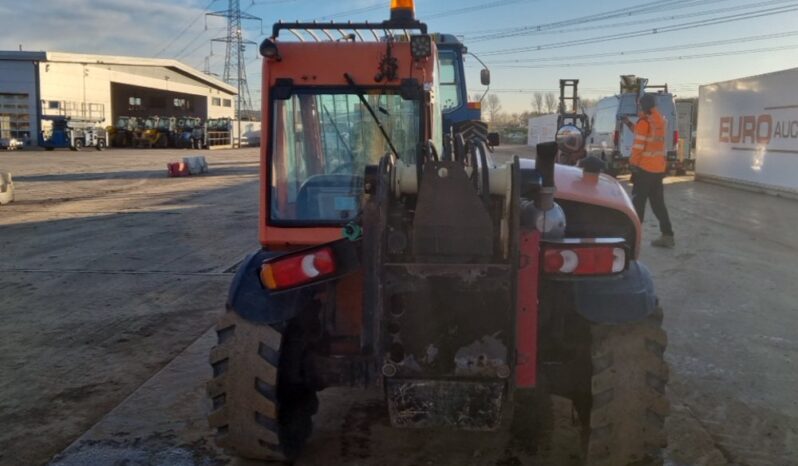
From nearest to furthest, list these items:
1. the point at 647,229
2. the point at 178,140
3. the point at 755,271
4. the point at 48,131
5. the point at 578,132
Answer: the point at 578,132, the point at 755,271, the point at 647,229, the point at 48,131, the point at 178,140

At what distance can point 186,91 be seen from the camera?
212 ft

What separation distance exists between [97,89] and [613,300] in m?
57.8

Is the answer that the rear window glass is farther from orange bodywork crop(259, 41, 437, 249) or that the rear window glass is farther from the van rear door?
orange bodywork crop(259, 41, 437, 249)

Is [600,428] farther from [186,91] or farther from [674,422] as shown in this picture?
[186,91]

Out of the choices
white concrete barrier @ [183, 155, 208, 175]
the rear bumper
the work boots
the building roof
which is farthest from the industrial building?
the rear bumper

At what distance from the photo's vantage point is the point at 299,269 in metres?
3.11

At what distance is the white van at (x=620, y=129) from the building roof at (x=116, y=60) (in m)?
38.1

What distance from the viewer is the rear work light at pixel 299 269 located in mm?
3076

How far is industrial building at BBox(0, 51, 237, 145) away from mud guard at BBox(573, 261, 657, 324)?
5145cm

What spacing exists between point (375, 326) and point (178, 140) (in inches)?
1996

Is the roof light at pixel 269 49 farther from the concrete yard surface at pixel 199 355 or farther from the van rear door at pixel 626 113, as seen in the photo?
the van rear door at pixel 626 113

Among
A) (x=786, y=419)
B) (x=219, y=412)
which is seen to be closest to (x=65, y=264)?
(x=219, y=412)

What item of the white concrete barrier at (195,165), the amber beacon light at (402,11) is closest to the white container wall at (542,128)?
the white concrete barrier at (195,165)

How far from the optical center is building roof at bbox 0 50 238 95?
47969mm
